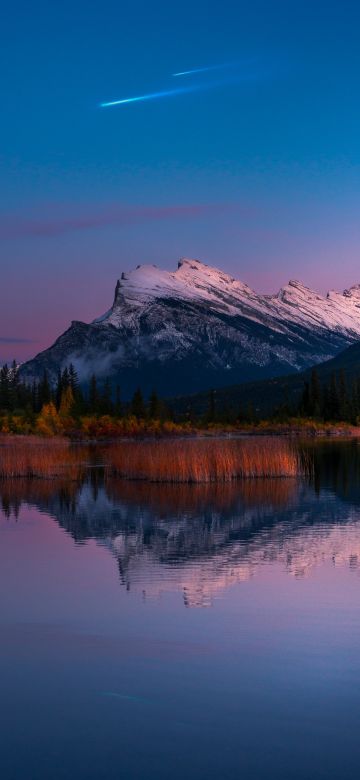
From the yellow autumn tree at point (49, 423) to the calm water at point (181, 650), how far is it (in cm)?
9116

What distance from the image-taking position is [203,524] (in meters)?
35.6

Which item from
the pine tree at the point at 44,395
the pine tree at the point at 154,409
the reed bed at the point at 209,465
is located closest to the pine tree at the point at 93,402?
the pine tree at the point at 44,395

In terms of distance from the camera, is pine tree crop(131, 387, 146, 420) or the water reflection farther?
pine tree crop(131, 387, 146, 420)

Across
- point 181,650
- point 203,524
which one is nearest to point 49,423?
point 203,524

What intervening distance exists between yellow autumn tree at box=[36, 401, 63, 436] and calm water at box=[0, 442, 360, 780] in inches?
3589

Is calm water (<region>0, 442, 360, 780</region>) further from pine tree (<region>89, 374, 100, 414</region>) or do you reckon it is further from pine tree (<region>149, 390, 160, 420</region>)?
pine tree (<region>89, 374, 100, 414</region>)

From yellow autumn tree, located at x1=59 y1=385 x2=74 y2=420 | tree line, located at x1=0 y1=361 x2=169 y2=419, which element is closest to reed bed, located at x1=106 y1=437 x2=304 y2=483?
yellow autumn tree, located at x1=59 y1=385 x2=74 y2=420

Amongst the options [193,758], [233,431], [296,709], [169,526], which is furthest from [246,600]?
[233,431]

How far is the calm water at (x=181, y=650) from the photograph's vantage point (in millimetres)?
11859

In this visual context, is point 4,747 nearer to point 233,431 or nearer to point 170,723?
point 170,723

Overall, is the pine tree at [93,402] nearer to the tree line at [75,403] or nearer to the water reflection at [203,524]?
the tree line at [75,403]

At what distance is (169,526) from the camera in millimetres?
35250

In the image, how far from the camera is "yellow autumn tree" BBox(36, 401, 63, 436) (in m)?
126

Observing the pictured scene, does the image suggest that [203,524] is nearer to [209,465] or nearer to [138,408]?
[209,465]
